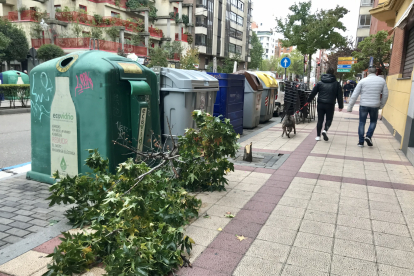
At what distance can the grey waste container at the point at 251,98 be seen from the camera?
10.8 metres

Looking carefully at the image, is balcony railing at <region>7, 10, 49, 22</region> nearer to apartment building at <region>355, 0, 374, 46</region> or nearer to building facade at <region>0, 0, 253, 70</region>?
building facade at <region>0, 0, 253, 70</region>

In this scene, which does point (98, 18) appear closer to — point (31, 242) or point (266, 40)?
point (31, 242)

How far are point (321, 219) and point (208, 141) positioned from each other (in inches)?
65.6

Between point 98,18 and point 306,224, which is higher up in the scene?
point 98,18

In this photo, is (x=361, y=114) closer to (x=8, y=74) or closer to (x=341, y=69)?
(x=8, y=74)

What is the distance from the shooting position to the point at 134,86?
443 centimetres

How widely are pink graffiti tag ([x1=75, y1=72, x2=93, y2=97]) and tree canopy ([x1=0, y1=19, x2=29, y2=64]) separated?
28.8 metres

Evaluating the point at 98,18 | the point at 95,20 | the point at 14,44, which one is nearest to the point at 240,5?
the point at 98,18

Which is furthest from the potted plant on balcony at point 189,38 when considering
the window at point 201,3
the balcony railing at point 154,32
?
the balcony railing at point 154,32

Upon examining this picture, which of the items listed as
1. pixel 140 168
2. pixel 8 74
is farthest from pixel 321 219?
pixel 8 74

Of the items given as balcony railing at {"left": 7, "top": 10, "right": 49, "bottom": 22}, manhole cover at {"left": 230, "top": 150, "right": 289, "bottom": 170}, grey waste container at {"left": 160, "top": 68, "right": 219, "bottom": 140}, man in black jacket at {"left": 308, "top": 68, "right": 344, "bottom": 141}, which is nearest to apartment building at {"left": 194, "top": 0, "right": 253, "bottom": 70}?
balcony railing at {"left": 7, "top": 10, "right": 49, "bottom": 22}

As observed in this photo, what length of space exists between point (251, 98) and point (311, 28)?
42.3 feet

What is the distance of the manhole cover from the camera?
6273mm

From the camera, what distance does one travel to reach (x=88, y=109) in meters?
4.39
